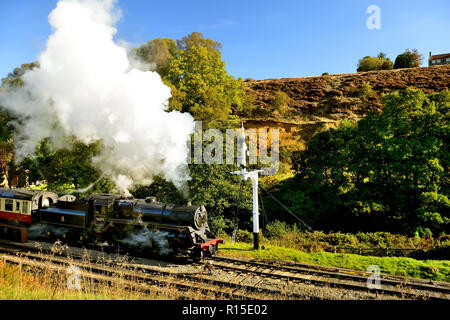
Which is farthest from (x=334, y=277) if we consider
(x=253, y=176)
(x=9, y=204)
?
(x=9, y=204)

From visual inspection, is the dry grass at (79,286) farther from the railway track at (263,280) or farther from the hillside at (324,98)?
the hillside at (324,98)

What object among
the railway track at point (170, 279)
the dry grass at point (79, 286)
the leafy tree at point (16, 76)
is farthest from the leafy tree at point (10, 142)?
the dry grass at point (79, 286)

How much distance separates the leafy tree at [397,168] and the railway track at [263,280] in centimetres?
958

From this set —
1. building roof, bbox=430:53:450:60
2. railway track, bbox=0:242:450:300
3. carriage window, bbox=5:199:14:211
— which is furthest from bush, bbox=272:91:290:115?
building roof, bbox=430:53:450:60

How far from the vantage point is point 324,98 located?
4522 cm

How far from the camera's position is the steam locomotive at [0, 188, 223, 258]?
494 inches

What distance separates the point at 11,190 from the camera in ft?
53.5

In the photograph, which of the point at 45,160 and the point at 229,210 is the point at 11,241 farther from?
the point at 229,210

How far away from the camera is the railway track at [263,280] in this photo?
9523 millimetres

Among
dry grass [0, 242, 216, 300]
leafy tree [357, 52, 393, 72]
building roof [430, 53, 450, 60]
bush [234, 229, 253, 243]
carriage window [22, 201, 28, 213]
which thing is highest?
building roof [430, 53, 450, 60]

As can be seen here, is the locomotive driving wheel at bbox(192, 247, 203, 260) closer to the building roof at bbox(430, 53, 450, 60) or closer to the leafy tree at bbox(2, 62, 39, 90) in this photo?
the leafy tree at bbox(2, 62, 39, 90)

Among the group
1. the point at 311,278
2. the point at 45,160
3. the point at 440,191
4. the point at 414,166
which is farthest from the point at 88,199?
the point at 440,191

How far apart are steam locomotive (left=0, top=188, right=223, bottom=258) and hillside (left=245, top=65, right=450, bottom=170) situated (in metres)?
24.6
